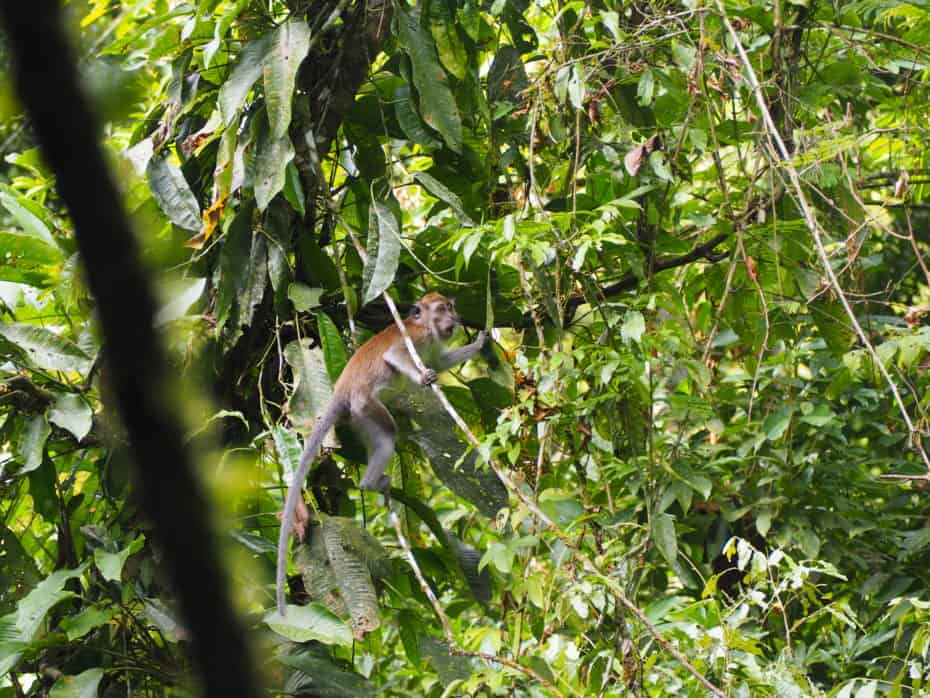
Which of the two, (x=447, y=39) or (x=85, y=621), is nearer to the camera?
(x=85, y=621)

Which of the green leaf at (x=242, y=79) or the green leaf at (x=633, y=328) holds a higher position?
the green leaf at (x=242, y=79)

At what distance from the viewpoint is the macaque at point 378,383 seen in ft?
12.6

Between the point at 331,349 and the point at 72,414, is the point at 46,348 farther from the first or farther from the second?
the point at 331,349

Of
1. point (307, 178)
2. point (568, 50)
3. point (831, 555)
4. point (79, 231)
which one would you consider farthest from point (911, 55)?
point (79, 231)

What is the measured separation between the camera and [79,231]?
42 centimetres

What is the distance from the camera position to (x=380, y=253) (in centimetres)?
392

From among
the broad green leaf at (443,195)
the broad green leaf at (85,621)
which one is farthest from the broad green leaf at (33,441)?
the broad green leaf at (443,195)

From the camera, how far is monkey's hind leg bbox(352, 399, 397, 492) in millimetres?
4133

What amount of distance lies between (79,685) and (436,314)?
6.48ft

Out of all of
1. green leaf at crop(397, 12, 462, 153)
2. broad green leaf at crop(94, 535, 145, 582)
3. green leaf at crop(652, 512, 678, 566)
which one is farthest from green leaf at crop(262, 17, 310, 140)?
green leaf at crop(652, 512, 678, 566)

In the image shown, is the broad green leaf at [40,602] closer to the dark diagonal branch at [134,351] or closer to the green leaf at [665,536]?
the green leaf at [665,536]

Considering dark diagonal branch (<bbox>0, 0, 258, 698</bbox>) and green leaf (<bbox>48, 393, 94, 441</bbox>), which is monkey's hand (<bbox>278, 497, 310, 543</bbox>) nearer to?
green leaf (<bbox>48, 393, 94, 441</bbox>)

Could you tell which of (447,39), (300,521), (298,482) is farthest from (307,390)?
(447,39)

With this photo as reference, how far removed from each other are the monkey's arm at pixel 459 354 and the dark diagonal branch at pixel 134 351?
3.96m
